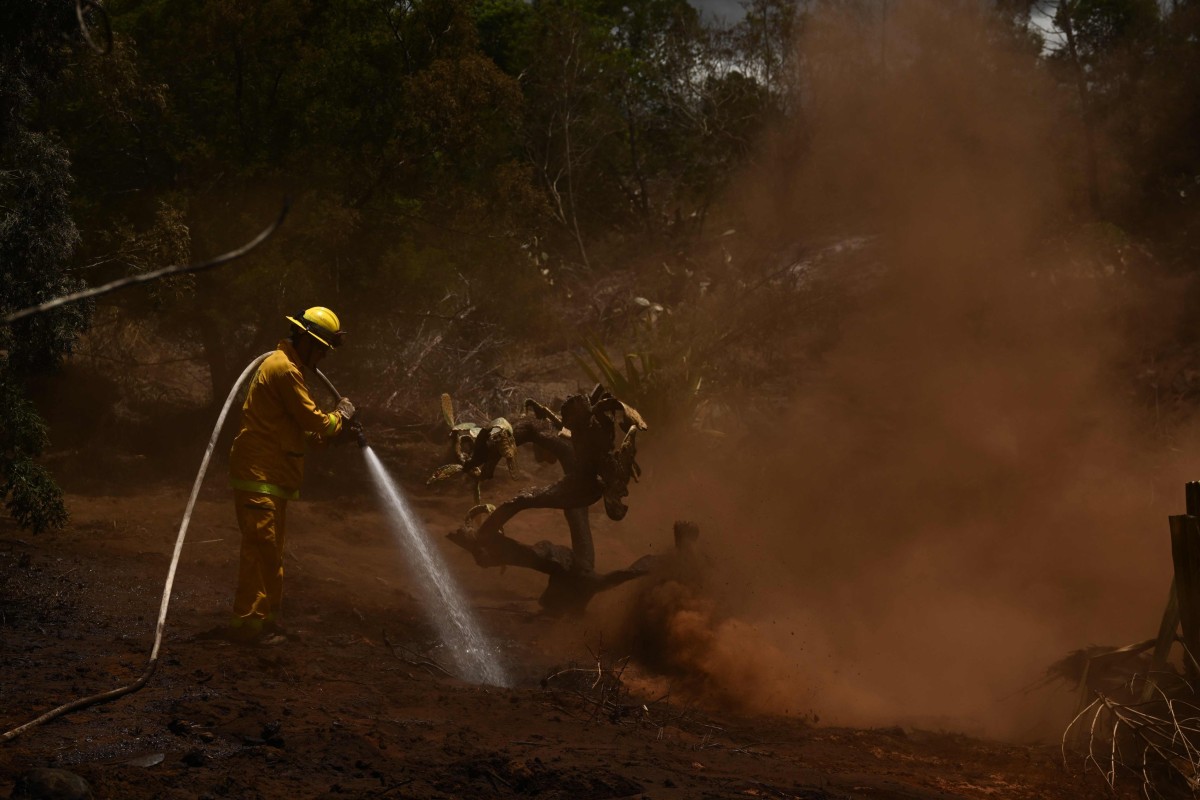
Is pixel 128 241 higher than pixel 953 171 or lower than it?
lower

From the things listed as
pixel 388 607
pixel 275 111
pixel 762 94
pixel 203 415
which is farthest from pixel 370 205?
pixel 762 94

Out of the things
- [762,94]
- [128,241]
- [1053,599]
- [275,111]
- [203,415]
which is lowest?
[1053,599]

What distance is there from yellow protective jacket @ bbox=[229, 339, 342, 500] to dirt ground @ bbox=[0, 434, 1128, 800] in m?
1.02

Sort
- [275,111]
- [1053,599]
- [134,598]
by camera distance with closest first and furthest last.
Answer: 1. [134,598]
2. [1053,599]
3. [275,111]

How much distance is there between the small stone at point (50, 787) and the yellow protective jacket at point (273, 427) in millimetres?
2868

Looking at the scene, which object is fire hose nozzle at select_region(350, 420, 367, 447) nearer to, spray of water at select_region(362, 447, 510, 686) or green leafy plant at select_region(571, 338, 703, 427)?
spray of water at select_region(362, 447, 510, 686)

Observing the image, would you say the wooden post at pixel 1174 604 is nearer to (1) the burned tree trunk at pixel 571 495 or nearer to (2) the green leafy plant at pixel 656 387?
(1) the burned tree trunk at pixel 571 495

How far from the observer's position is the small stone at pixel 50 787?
3.66 meters

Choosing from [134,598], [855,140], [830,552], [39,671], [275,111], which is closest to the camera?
[39,671]

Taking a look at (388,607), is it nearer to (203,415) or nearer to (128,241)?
(128,241)

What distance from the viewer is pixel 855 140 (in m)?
18.3

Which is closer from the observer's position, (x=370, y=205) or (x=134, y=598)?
(x=134, y=598)

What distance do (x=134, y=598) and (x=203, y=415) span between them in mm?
5927

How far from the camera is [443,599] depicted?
9.05m
